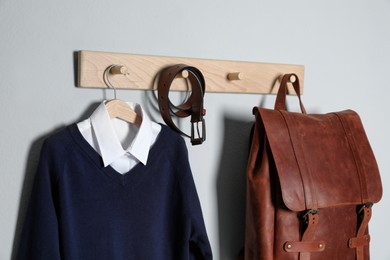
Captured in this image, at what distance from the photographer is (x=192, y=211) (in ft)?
3.23

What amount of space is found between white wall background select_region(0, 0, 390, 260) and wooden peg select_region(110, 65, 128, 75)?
57 mm

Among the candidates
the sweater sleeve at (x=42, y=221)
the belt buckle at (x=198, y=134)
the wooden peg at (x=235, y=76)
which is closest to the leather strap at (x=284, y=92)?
the wooden peg at (x=235, y=76)

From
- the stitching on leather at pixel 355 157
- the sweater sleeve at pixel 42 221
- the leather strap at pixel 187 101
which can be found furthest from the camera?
the stitching on leather at pixel 355 157

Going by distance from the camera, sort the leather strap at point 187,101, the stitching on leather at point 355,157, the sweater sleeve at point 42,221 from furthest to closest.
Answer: the stitching on leather at point 355,157
the leather strap at point 187,101
the sweater sleeve at point 42,221

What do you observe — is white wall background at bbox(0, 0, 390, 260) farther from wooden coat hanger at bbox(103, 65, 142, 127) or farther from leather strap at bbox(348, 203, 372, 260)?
leather strap at bbox(348, 203, 372, 260)

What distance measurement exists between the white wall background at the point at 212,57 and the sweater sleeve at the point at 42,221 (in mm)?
52

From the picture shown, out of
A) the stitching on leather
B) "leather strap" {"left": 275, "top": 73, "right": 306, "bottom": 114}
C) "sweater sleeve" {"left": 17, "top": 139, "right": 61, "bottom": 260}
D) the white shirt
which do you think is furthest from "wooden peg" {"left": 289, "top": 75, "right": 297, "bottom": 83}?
"sweater sleeve" {"left": 17, "top": 139, "right": 61, "bottom": 260}

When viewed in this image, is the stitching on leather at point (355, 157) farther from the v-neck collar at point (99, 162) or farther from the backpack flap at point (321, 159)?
the v-neck collar at point (99, 162)

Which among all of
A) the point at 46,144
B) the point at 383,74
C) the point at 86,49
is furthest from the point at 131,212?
the point at 383,74

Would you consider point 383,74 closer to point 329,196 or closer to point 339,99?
point 339,99

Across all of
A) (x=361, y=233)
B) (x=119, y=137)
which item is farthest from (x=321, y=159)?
(x=119, y=137)

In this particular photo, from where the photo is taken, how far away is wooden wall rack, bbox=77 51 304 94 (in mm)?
930

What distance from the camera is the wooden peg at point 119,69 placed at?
91 centimetres

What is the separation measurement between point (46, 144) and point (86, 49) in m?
0.22
